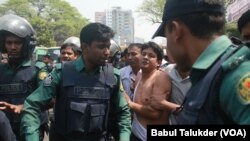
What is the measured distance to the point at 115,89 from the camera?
3.10 metres

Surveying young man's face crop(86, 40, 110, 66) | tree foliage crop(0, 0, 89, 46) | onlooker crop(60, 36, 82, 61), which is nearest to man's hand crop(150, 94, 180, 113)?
young man's face crop(86, 40, 110, 66)

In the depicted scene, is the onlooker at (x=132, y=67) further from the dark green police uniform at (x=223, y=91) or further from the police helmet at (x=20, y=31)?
the dark green police uniform at (x=223, y=91)

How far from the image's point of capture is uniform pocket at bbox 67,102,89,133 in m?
2.86

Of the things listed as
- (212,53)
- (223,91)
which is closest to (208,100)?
(223,91)

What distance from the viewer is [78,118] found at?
9.41 ft

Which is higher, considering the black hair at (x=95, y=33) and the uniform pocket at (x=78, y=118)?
the black hair at (x=95, y=33)

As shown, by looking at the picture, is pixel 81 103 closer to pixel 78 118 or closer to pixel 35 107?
pixel 78 118

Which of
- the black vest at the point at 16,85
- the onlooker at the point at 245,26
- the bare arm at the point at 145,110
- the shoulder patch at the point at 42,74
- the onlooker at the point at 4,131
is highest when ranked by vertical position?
the onlooker at the point at 245,26

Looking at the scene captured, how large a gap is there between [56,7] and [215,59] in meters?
61.6

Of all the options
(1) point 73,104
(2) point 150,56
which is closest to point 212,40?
(1) point 73,104

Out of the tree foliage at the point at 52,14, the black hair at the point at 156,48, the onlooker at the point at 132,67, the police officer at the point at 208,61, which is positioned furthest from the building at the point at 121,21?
the police officer at the point at 208,61

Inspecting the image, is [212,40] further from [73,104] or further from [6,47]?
[6,47]

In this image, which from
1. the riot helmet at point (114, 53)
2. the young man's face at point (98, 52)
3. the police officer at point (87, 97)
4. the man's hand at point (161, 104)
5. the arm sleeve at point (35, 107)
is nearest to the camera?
the arm sleeve at point (35, 107)

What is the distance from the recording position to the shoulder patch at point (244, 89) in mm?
1178
